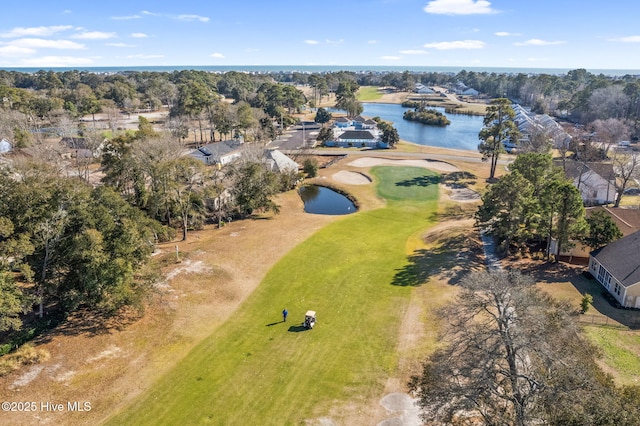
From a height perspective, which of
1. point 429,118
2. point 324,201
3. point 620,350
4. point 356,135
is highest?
point 429,118

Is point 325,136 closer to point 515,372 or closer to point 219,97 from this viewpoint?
point 219,97

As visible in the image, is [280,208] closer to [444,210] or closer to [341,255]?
[341,255]

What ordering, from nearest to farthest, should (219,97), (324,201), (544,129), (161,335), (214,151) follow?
(161,335) < (324,201) < (214,151) < (544,129) < (219,97)

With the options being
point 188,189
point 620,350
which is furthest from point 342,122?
point 620,350

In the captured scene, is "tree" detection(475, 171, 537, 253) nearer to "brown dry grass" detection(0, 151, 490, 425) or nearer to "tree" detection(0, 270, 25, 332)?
"brown dry grass" detection(0, 151, 490, 425)

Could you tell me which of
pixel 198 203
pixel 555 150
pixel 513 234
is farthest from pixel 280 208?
pixel 555 150

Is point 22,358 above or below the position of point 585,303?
below
